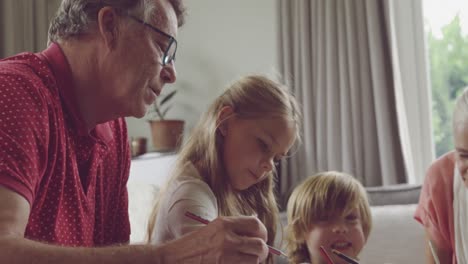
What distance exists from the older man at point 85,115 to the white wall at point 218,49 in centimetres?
193

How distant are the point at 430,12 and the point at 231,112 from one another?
73.3 inches

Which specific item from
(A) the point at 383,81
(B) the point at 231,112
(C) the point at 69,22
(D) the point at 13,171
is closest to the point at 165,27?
(C) the point at 69,22

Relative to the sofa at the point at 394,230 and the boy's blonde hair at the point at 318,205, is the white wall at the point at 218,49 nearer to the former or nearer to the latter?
the sofa at the point at 394,230

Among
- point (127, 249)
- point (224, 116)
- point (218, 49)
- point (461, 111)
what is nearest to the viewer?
point (127, 249)

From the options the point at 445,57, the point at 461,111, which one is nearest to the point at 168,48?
the point at 461,111

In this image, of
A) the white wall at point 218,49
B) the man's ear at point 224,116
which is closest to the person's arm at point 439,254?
the man's ear at point 224,116

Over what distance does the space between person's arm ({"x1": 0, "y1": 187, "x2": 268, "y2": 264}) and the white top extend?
34cm

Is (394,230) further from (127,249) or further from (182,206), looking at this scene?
(127,249)

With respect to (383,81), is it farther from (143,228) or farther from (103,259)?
(103,259)

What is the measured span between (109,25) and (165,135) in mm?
2156

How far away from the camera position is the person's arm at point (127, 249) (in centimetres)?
84

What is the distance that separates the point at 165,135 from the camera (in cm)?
337

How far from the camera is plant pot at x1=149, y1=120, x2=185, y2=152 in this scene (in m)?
3.36

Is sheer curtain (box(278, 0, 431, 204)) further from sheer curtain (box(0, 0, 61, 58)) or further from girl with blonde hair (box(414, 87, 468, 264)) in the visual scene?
sheer curtain (box(0, 0, 61, 58))
